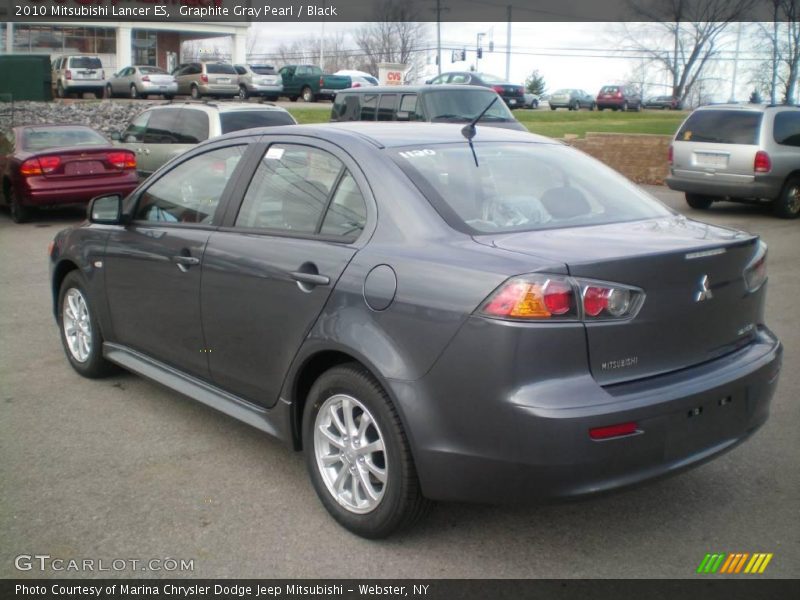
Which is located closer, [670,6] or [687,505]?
[687,505]

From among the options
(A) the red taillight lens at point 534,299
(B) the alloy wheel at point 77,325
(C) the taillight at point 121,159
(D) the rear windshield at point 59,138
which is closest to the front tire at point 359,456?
(A) the red taillight lens at point 534,299

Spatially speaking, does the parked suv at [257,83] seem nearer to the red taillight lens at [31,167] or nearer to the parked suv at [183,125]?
the parked suv at [183,125]

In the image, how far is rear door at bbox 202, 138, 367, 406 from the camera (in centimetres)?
402

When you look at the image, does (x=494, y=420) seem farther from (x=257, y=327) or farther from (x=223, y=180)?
(x=223, y=180)

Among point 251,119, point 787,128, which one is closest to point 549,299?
point 251,119

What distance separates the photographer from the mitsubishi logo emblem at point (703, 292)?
11.7 feet

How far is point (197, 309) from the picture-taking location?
4715 millimetres

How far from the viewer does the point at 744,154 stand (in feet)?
45.6

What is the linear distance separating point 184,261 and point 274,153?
764 millimetres

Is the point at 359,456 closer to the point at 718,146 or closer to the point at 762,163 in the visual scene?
the point at 762,163

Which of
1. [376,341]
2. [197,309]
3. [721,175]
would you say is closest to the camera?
[376,341]

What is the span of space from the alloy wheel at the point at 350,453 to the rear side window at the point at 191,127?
9859mm

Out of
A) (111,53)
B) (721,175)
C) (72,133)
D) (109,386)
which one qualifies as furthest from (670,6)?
(109,386)

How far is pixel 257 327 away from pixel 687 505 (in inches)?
84.7
